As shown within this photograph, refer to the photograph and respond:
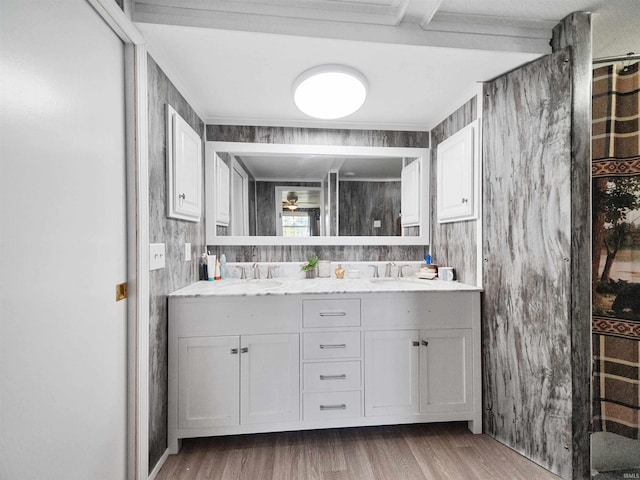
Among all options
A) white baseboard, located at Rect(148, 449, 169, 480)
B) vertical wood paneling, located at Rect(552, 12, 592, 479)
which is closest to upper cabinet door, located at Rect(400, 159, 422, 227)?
vertical wood paneling, located at Rect(552, 12, 592, 479)

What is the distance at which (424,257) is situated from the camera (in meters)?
2.55

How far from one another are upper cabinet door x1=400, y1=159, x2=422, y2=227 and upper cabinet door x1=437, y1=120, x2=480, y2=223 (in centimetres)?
18

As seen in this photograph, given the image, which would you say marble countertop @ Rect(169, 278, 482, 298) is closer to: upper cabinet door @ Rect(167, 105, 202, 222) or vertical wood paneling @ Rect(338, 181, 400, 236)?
upper cabinet door @ Rect(167, 105, 202, 222)

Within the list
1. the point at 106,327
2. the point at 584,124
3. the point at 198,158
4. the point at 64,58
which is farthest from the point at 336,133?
the point at 106,327

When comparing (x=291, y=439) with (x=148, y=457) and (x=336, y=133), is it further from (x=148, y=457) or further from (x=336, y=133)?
(x=336, y=133)

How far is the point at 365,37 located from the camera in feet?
4.85

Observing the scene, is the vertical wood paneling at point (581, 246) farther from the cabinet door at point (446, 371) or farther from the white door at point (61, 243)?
the white door at point (61, 243)

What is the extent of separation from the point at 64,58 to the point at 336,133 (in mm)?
1731

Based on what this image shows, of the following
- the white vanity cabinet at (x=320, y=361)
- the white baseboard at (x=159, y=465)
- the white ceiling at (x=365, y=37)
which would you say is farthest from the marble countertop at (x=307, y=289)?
the white ceiling at (x=365, y=37)

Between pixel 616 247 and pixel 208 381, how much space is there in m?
2.17

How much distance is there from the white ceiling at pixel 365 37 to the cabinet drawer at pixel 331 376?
65.7 inches

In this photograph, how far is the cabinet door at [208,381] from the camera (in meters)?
1.71

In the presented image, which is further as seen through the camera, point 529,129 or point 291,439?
point 291,439

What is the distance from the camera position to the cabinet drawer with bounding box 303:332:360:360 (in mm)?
1798
